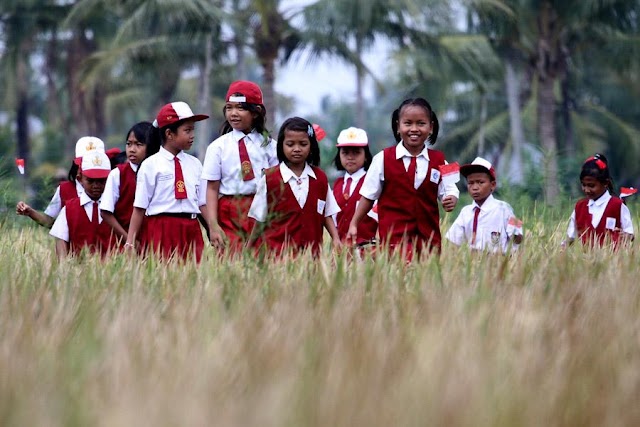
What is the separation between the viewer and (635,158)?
33.4m

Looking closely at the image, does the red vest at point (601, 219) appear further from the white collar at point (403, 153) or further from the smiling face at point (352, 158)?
the white collar at point (403, 153)

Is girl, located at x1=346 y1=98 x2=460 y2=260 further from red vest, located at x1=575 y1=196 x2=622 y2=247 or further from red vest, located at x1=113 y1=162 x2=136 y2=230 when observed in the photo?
red vest, located at x1=575 y1=196 x2=622 y2=247

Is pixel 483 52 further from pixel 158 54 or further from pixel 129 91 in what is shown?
pixel 129 91

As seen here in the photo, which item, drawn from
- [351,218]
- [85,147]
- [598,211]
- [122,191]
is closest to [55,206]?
[85,147]

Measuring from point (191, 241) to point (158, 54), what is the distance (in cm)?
1773

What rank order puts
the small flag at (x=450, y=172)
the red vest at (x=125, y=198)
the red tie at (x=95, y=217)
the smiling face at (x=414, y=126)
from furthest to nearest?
1. the red tie at (x=95, y=217)
2. the red vest at (x=125, y=198)
3. the smiling face at (x=414, y=126)
4. the small flag at (x=450, y=172)

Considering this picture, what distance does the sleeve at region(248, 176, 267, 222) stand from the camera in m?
6.16

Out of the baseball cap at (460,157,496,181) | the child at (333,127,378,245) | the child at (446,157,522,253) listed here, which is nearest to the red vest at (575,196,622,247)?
the child at (446,157,522,253)

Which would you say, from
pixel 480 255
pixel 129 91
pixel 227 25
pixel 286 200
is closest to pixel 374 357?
pixel 480 255

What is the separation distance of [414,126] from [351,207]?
6.10ft

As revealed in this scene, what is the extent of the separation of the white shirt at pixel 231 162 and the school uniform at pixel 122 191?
0.53 metres

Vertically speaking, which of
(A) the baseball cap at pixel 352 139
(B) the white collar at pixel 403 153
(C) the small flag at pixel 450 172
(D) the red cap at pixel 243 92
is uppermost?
(D) the red cap at pixel 243 92

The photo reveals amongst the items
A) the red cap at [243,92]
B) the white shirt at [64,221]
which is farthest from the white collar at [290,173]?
the white shirt at [64,221]

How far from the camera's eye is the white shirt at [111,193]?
6.79 metres
